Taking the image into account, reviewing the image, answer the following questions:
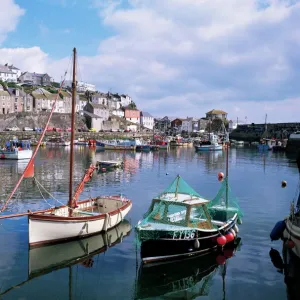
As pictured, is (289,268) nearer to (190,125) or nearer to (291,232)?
(291,232)

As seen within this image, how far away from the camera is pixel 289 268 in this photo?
16.9 meters

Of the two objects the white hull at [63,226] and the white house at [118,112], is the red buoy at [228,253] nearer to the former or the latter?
the white hull at [63,226]

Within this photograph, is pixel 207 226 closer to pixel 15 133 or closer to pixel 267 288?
pixel 267 288

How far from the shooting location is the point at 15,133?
111875mm

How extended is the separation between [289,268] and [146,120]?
172 metres

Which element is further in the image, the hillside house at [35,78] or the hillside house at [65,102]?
the hillside house at [35,78]

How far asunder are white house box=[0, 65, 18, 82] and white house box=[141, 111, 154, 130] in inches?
2655

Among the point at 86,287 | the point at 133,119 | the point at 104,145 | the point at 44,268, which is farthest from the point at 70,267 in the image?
the point at 133,119

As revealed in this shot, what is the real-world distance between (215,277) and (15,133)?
107m

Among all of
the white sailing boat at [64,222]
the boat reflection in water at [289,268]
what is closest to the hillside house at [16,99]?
the white sailing boat at [64,222]

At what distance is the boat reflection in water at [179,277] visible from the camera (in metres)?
14.6

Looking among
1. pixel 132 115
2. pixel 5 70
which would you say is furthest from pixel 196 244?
pixel 5 70

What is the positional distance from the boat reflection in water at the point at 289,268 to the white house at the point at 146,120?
166675mm

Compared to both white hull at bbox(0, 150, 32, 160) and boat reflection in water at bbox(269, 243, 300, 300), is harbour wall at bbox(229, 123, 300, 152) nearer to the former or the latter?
white hull at bbox(0, 150, 32, 160)
